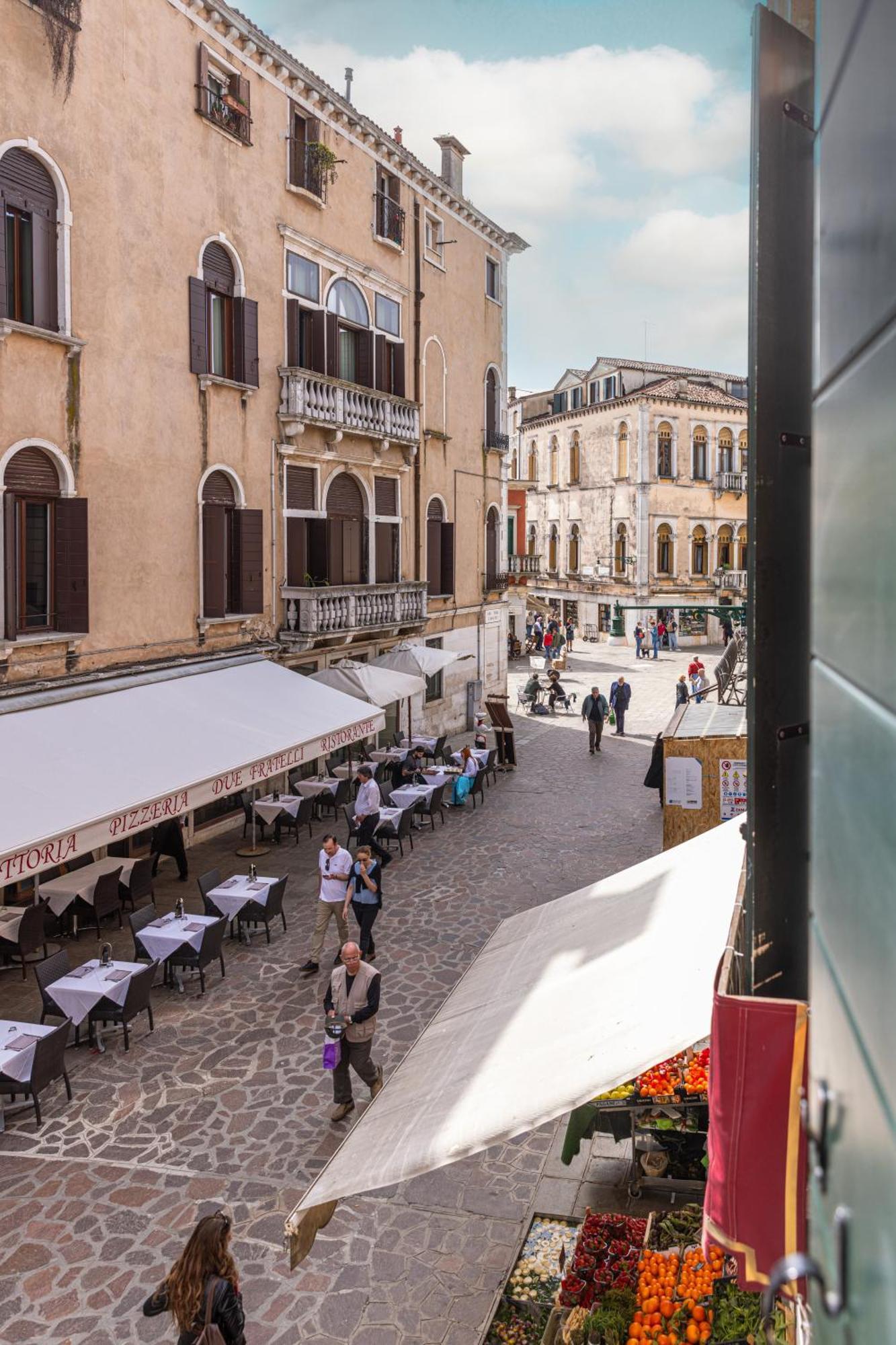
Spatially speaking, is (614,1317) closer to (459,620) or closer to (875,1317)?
(875,1317)

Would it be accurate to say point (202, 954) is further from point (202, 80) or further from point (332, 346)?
point (202, 80)

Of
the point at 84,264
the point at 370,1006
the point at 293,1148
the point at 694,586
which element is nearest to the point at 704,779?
the point at 370,1006

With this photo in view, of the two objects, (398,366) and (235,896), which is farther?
(398,366)

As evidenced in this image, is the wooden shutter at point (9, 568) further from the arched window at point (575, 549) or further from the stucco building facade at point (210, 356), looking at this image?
the arched window at point (575, 549)

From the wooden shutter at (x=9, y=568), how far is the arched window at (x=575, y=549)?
4442 centimetres

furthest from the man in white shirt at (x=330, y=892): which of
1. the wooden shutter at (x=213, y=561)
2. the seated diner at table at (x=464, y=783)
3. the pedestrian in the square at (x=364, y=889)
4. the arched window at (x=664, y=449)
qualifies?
the arched window at (x=664, y=449)

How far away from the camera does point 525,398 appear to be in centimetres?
6147

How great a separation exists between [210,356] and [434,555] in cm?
953

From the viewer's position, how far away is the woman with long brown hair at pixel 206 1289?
186 inches

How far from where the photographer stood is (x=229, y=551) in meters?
16.7

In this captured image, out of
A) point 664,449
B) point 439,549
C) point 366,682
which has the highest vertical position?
point 664,449

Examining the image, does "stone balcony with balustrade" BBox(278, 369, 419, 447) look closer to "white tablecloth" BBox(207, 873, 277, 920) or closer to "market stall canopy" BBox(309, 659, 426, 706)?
"market stall canopy" BBox(309, 659, 426, 706)

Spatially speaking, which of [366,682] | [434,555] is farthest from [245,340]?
[434,555]

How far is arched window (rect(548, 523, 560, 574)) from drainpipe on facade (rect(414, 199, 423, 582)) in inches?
1348
